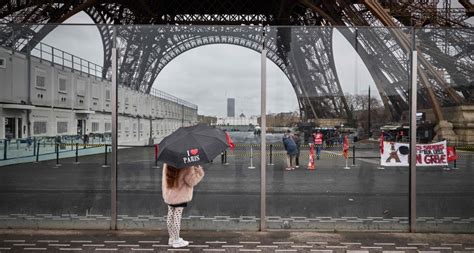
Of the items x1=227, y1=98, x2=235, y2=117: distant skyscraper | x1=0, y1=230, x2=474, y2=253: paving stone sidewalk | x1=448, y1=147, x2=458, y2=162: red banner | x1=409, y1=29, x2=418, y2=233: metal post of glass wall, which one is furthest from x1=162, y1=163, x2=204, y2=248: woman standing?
x1=448, y1=147, x2=458, y2=162: red banner

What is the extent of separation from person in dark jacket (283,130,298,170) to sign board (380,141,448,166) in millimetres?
1598

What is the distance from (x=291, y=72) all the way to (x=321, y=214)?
258 cm

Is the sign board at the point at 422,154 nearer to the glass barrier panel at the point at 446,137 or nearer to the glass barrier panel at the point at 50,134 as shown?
the glass barrier panel at the point at 446,137

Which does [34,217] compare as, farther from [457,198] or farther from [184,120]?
[457,198]

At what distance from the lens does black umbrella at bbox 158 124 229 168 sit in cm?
481

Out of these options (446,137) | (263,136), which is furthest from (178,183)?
(446,137)

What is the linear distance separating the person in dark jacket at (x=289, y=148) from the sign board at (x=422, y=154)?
5.24 ft

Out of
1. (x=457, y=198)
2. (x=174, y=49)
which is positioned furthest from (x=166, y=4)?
(x=457, y=198)

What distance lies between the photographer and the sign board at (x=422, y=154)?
637 cm

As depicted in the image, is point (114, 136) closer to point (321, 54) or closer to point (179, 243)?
point (179, 243)

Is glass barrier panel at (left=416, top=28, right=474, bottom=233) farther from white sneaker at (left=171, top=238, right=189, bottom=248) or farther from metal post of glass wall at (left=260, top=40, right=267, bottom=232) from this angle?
white sneaker at (left=171, top=238, right=189, bottom=248)

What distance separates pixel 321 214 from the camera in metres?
6.44

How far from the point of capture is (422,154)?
251 inches

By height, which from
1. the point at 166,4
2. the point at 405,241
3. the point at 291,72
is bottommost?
the point at 405,241
